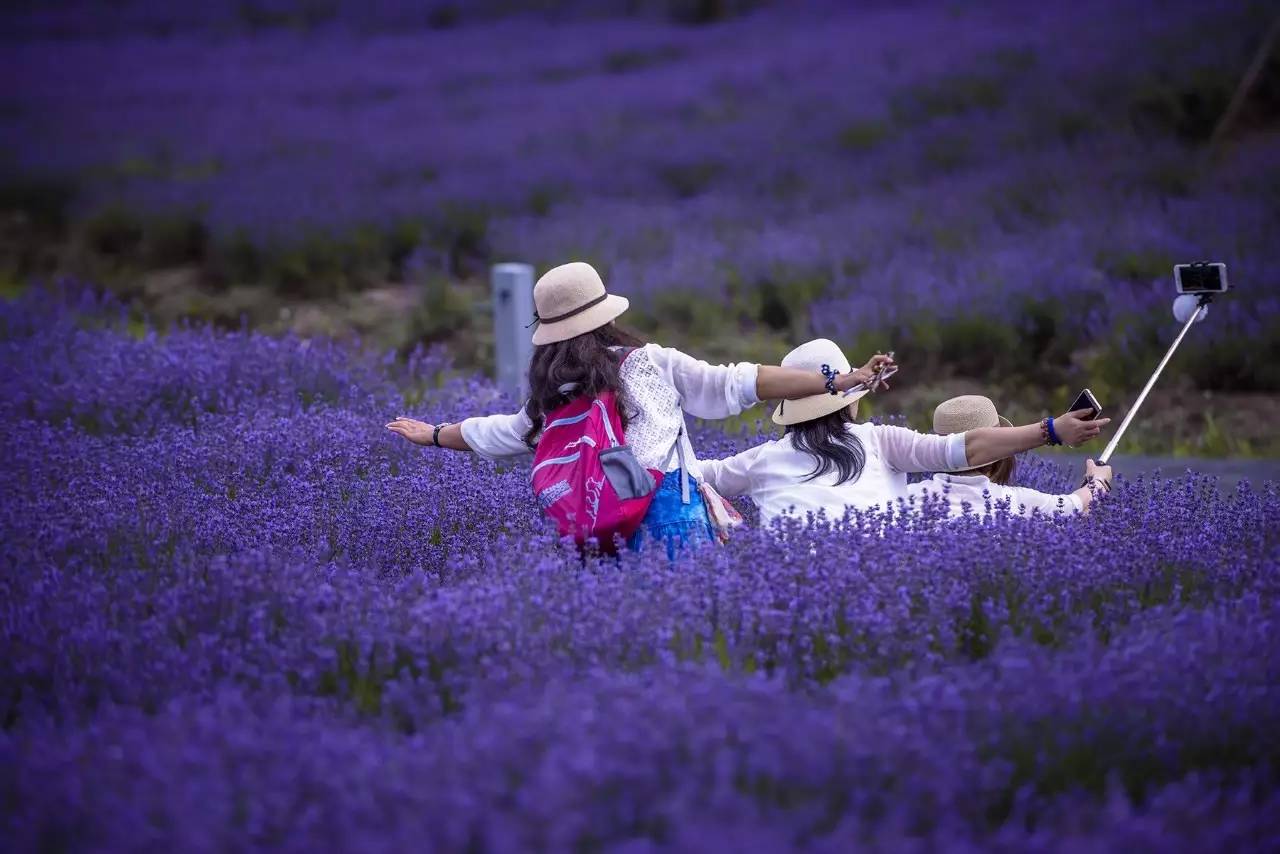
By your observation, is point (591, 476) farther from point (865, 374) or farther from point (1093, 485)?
point (1093, 485)

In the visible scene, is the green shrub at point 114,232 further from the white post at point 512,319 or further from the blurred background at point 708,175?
the white post at point 512,319

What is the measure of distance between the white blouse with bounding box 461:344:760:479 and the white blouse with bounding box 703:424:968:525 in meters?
0.25

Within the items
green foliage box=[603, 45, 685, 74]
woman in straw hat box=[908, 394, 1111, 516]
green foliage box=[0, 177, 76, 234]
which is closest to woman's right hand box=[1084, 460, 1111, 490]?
woman in straw hat box=[908, 394, 1111, 516]

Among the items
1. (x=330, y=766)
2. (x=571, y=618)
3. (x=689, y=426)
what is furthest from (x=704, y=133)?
(x=330, y=766)

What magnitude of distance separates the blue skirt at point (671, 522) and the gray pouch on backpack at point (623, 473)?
0.16m

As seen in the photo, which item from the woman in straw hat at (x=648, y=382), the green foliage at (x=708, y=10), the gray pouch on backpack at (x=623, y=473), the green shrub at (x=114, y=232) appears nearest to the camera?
the gray pouch on backpack at (x=623, y=473)

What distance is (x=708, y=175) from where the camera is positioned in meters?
9.84

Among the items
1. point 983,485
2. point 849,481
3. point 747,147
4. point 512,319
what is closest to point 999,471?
point 983,485

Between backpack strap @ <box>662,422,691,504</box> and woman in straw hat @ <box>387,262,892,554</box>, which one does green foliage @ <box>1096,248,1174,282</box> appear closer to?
woman in straw hat @ <box>387,262,892,554</box>

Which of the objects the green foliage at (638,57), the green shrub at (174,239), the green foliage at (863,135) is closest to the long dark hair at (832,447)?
the green foliage at (863,135)

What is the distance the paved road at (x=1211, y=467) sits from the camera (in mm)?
4477

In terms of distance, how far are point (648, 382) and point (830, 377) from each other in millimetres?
406

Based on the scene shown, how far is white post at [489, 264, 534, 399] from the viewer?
583 cm

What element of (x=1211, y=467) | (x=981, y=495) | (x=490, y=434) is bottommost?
(x=1211, y=467)
